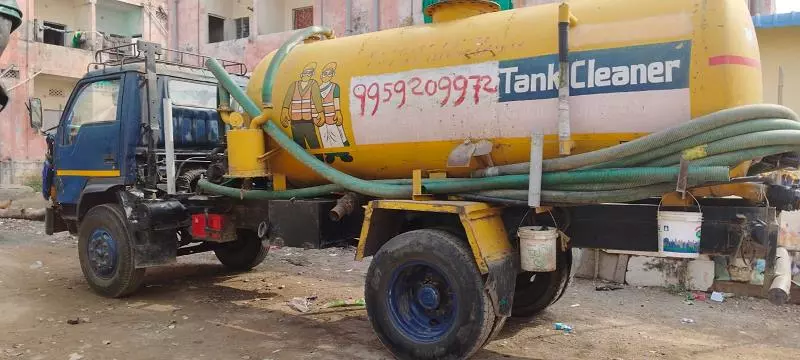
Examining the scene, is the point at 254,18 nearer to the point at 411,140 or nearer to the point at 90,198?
the point at 90,198

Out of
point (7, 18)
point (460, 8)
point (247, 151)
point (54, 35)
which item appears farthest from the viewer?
point (54, 35)

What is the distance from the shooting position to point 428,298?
4.12 m

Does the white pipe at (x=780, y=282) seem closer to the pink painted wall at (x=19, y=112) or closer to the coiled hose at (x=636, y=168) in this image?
the coiled hose at (x=636, y=168)

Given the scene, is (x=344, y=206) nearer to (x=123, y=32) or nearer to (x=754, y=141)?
(x=754, y=141)

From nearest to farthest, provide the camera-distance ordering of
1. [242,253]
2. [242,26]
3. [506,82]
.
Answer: [506,82] < [242,253] < [242,26]

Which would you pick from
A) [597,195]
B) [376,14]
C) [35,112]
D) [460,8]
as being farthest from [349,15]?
[597,195]

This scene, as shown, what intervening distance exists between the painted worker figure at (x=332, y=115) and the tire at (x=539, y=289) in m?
1.84

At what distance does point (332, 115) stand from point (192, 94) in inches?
96.6

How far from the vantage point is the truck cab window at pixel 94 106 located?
6184mm

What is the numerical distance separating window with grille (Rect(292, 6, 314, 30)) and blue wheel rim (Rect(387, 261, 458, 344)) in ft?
53.0

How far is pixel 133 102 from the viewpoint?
236 inches

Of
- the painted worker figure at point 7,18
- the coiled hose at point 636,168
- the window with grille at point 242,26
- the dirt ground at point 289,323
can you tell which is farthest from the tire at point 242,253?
the window with grille at point 242,26

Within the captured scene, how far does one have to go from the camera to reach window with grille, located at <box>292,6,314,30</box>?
1920cm

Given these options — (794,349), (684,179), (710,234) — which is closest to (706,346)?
(794,349)
